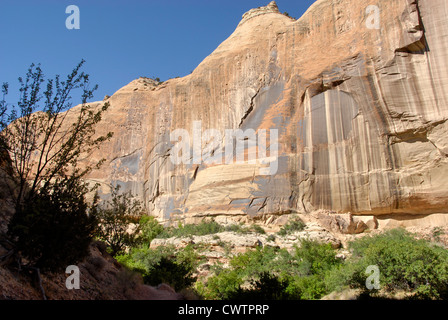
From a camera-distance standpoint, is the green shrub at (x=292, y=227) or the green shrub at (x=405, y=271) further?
the green shrub at (x=292, y=227)

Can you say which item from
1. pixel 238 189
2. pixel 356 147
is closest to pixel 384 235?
pixel 356 147

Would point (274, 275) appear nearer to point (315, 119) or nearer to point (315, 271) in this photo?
point (315, 271)

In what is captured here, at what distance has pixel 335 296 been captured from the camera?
10.7 metres

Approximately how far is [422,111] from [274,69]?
10.5 metres

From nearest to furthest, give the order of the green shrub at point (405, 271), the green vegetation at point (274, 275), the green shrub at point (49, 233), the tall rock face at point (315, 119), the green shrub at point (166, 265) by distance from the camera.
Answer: the green shrub at point (49, 233) → the green shrub at point (405, 271) → the green vegetation at point (274, 275) → the green shrub at point (166, 265) → the tall rock face at point (315, 119)

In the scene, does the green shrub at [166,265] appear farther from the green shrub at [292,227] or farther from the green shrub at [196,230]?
the green shrub at [292,227]

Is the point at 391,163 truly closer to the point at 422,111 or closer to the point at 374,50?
the point at 422,111

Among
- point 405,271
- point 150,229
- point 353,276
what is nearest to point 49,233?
point 353,276

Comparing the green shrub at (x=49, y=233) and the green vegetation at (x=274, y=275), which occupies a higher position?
the green shrub at (x=49, y=233)

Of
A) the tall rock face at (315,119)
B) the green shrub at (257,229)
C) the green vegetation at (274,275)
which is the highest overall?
the tall rock face at (315,119)

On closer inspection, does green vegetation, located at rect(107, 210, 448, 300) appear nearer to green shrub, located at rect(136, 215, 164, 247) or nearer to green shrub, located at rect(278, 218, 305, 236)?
green shrub, located at rect(278, 218, 305, 236)

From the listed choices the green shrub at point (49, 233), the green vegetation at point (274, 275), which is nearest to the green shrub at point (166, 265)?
the green vegetation at point (274, 275)

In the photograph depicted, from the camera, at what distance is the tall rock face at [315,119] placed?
16516 mm

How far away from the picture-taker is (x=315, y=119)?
2009 cm
